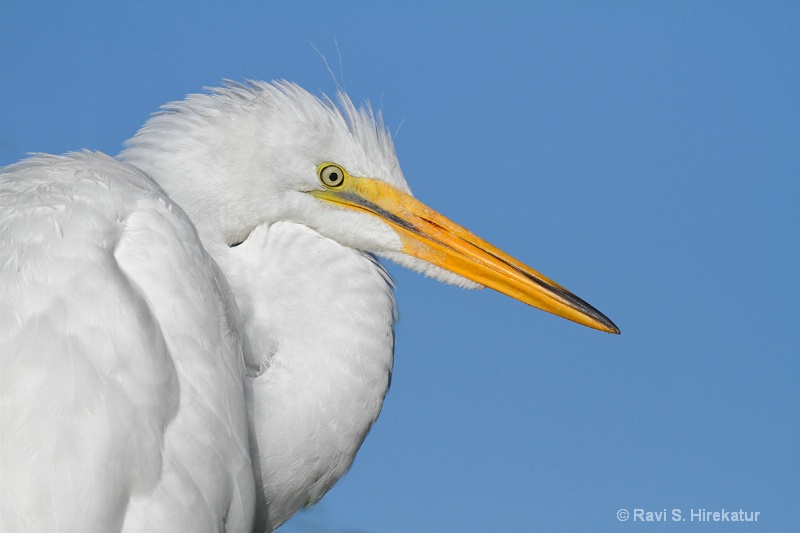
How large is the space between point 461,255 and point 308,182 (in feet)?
1.85

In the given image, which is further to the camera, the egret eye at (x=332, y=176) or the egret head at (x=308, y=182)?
the egret eye at (x=332, y=176)

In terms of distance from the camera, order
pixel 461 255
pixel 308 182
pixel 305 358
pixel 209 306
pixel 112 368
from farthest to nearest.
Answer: pixel 461 255 → pixel 308 182 → pixel 305 358 → pixel 209 306 → pixel 112 368

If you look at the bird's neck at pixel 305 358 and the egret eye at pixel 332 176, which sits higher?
the egret eye at pixel 332 176

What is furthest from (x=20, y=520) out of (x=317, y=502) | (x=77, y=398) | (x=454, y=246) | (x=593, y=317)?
(x=593, y=317)

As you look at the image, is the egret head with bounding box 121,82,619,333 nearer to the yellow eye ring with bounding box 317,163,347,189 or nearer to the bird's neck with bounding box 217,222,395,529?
the yellow eye ring with bounding box 317,163,347,189

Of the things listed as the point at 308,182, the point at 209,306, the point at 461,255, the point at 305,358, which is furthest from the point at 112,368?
the point at 461,255

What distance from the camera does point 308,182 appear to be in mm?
3045

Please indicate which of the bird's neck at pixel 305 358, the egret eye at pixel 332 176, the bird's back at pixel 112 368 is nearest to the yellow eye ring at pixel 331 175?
the egret eye at pixel 332 176

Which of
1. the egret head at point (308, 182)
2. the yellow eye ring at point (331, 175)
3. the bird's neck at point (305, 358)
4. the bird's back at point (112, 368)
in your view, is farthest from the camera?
the yellow eye ring at point (331, 175)

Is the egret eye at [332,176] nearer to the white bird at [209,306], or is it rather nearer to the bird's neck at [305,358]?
the white bird at [209,306]

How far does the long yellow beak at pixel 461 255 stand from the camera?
3145 millimetres

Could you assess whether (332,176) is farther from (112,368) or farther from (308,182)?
(112,368)

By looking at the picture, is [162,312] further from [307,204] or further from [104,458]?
[307,204]

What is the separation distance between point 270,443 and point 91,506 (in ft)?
2.01
